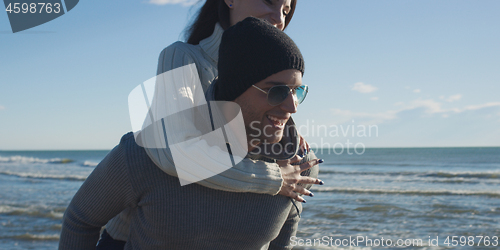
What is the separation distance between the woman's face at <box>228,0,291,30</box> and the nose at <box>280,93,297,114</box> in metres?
1.28

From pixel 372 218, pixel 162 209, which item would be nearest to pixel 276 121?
pixel 162 209

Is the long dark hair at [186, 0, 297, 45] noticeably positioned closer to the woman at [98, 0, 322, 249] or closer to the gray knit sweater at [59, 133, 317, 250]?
the woman at [98, 0, 322, 249]

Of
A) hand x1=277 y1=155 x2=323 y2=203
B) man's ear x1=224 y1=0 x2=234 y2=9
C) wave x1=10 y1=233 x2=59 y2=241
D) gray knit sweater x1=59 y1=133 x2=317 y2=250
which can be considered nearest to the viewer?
gray knit sweater x1=59 y1=133 x2=317 y2=250

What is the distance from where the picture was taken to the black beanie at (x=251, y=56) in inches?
50.9

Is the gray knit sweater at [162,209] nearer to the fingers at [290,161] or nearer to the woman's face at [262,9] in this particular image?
the fingers at [290,161]

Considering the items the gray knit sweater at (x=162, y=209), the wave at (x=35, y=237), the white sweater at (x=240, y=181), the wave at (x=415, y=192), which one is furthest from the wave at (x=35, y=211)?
the gray knit sweater at (x=162, y=209)

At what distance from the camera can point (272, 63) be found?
1301mm

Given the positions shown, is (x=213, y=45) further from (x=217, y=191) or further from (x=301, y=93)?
(x=217, y=191)

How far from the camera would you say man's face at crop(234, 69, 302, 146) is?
1.29 metres

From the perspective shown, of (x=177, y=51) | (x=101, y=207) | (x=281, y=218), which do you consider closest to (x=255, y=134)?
(x=281, y=218)

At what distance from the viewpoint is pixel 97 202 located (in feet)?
→ 4.34


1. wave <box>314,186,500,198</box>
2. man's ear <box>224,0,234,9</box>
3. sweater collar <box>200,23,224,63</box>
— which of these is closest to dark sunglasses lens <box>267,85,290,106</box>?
sweater collar <box>200,23,224,63</box>

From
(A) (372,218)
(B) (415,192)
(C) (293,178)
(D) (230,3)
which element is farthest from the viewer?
(B) (415,192)

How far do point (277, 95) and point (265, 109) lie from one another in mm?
63
